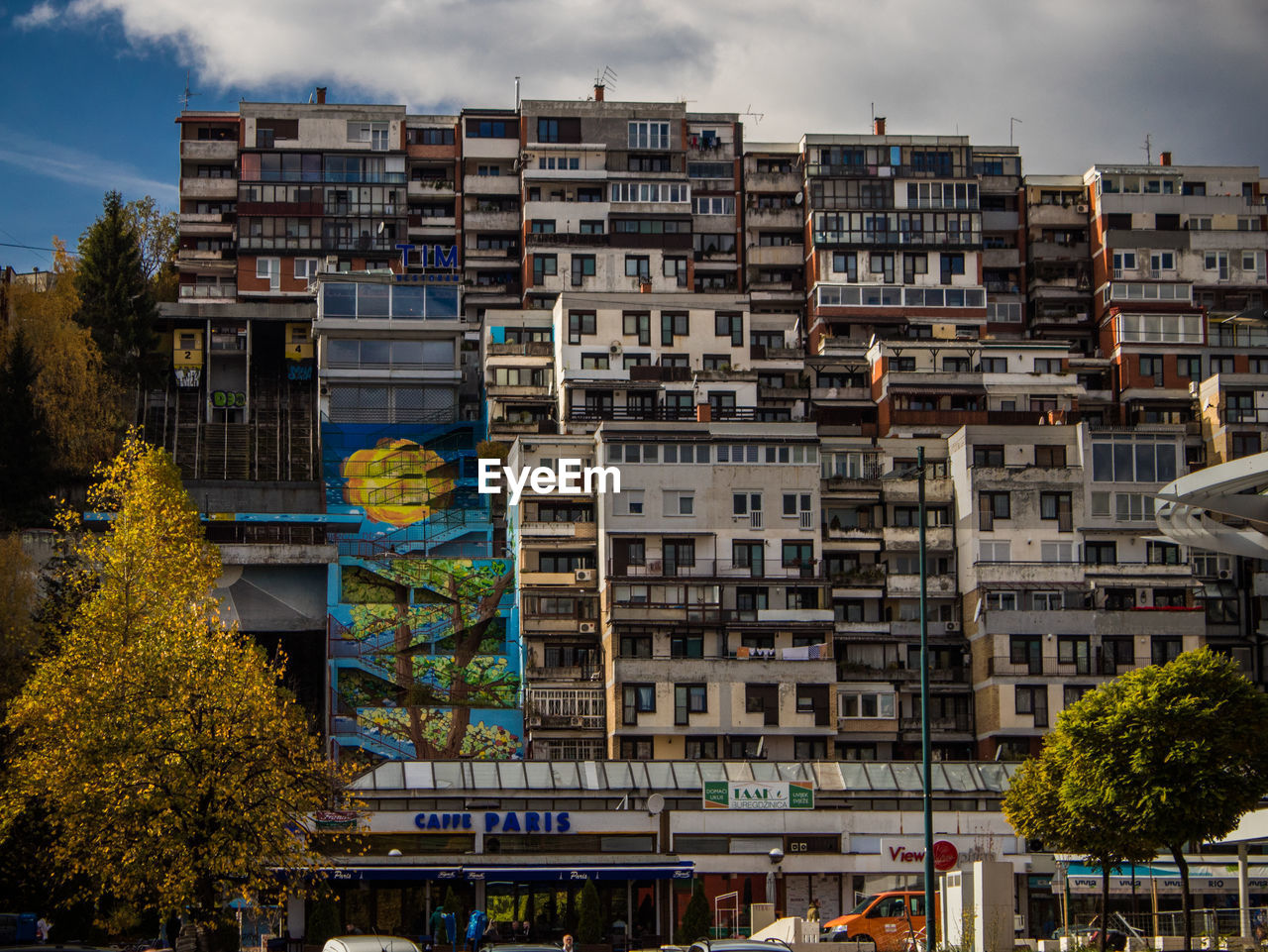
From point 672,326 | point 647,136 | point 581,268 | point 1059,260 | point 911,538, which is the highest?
point 647,136

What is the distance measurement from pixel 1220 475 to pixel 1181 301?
76736 millimetres

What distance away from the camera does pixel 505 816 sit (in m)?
77.2

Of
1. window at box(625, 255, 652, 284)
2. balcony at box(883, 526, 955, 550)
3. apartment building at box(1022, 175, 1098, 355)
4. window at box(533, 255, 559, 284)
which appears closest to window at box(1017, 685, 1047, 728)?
balcony at box(883, 526, 955, 550)

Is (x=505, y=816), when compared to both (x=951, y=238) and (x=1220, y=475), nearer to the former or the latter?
(x=1220, y=475)

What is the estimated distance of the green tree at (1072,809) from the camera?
5716cm

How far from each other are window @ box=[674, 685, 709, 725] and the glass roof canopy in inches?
408

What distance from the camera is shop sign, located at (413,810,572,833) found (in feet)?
251

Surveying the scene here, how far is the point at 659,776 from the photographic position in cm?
8275

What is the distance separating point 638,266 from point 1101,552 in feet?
118

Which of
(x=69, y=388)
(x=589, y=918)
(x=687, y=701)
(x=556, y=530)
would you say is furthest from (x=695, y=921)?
(x=69, y=388)

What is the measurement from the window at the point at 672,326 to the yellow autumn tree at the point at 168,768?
5944 centimetres

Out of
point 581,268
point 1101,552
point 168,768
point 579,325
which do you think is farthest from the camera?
point 581,268

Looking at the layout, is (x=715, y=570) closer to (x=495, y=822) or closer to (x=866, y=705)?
(x=866, y=705)

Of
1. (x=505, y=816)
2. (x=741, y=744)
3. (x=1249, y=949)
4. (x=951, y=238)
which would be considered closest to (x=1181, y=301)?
(x=951, y=238)
